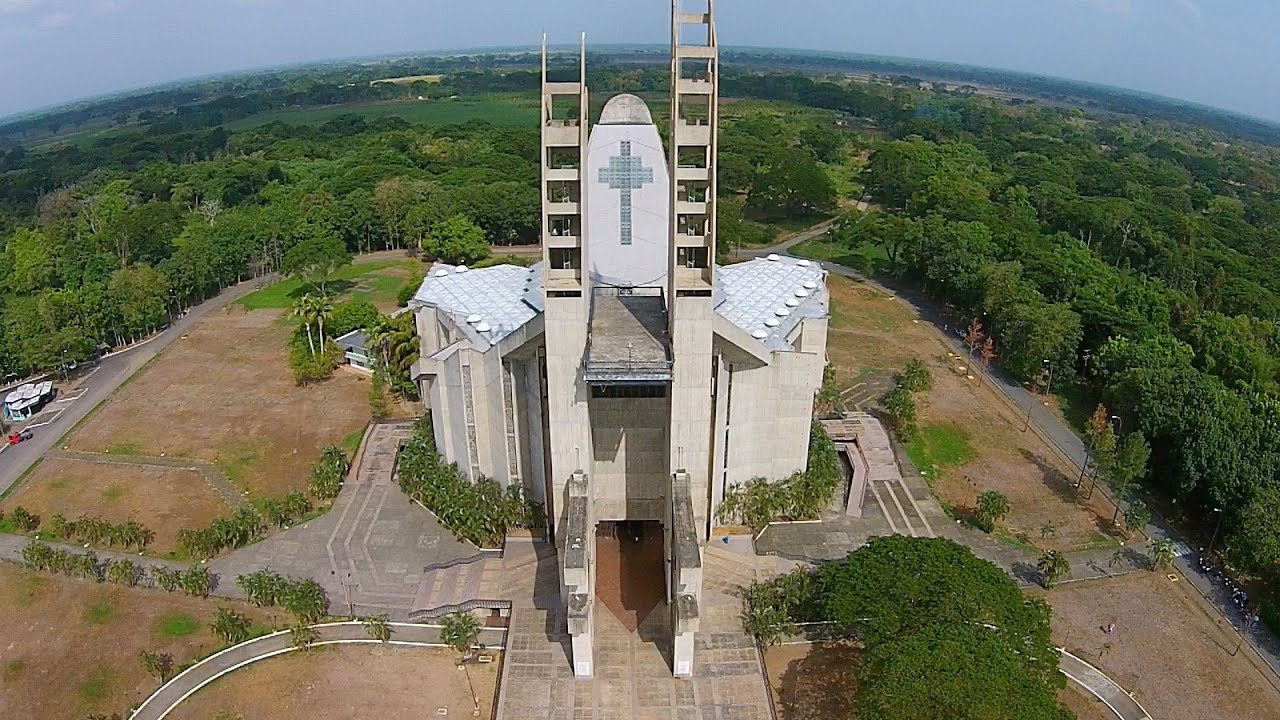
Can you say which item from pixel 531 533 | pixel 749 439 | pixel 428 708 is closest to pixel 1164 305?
pixel 749 439

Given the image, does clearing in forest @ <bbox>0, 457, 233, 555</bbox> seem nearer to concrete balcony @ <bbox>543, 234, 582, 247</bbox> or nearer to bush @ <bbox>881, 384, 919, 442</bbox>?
concrete balcony @ <bbox>543, 234, 582, 247</bbox>

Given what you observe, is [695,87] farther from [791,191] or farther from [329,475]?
[791,191]

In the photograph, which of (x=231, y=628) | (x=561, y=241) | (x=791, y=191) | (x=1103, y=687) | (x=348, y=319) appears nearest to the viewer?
(x=1103, y=687)

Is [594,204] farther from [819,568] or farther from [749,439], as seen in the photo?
[819,568]

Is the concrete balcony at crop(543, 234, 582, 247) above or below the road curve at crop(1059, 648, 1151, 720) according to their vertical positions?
above

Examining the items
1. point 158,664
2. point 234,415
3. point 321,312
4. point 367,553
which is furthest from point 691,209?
point 234,415

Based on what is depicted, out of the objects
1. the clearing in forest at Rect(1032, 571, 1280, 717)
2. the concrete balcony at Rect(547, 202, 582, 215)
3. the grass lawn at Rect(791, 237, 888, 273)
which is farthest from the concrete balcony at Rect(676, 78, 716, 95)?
the grass lawn at Rect(791, 237, 888, 273)

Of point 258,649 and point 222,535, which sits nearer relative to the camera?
point 258,649
